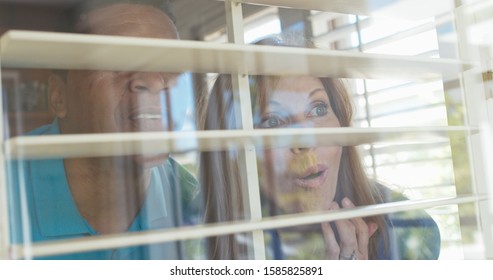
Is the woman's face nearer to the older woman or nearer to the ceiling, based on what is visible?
the older woman

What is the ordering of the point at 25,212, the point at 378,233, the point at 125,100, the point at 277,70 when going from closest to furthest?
the point at 25,212 → the point at 125,100 → the point at 277,70 → the point at 378,233

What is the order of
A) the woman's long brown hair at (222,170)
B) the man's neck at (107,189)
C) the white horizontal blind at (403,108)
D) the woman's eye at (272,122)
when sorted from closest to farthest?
the man's neck at (107,189) → the woman's long brown hair at (222,170) → the woman's eye at (272,122) → the white horizontal blind at (403,108)

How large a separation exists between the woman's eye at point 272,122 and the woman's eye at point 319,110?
0.09 metres

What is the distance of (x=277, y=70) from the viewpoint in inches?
62.3

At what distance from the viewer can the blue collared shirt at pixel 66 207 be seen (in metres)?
1.26

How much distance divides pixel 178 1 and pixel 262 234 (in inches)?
24.5

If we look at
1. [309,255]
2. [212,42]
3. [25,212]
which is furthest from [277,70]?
[25,212]

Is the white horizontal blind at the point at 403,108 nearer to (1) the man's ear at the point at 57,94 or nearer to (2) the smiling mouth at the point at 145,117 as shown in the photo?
(2) the smiling mouth at the point at 145,117

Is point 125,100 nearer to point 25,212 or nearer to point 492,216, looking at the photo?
point 25,212

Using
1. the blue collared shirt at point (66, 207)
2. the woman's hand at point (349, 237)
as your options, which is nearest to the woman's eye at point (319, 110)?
the woman's hand at point (349, 237)

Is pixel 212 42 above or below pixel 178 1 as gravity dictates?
below

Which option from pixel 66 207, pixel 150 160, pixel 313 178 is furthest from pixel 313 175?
pixel 66 207

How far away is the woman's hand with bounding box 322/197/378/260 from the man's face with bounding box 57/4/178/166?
20.5 inches
